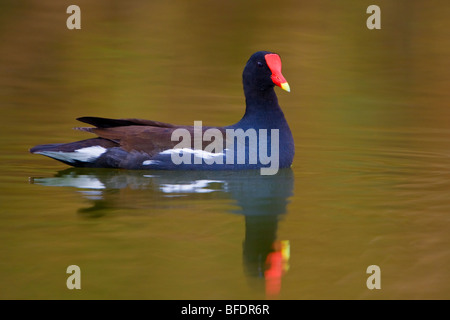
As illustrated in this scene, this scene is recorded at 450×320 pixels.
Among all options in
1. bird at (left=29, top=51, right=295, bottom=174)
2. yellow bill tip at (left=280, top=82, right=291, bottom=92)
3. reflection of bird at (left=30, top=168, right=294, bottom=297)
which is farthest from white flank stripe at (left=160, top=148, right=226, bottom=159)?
yellow bill tip at (left=280, top=82, right=291, bottom=92)

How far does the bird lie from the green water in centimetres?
12

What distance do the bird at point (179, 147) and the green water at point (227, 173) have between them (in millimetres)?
117

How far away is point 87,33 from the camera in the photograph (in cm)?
1528

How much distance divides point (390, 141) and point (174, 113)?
267 cm

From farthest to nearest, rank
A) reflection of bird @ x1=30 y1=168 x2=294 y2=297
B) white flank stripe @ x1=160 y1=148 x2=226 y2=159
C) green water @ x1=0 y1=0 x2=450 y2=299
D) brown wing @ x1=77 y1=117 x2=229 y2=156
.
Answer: brown wing @ x1=77 y1=117 x2=229 y2=156 < white flank stripe @ x1=160 y1=148 x2=226 y2=159 < reflection of bird @ x1=30 y1=168 x2=294 y2=297 < green water @ x1=0 y1=0 x2=450 y2=299

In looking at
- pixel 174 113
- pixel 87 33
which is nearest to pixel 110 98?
pixel 174 113

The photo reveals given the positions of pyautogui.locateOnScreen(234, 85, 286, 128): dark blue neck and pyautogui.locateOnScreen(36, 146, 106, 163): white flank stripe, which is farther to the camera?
pyautogui.locateOnScreen(234, 85, 286, 128): dark blue neck

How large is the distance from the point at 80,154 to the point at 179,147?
0.89m

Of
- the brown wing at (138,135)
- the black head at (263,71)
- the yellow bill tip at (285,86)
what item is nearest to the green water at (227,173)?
the brown wing at (138,135)

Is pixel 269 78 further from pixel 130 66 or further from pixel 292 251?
pixel 130 66

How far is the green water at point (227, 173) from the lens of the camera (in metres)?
4.80

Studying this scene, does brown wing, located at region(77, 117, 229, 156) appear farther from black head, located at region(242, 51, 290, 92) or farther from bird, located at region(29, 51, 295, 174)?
black head, located at region(242, 51, 290, 92)

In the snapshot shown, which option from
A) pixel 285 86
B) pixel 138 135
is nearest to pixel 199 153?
pixel 138 135

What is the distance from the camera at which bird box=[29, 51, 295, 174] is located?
281 inches
